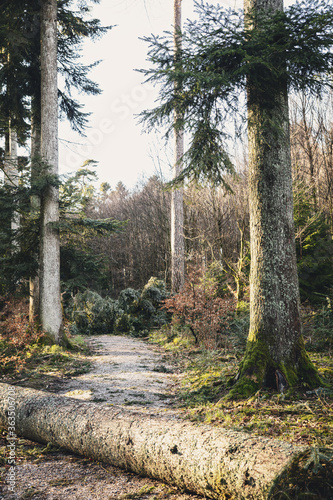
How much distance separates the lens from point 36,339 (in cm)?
827

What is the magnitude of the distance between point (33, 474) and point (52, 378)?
325cm

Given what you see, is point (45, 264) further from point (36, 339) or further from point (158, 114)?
point (158, 114)

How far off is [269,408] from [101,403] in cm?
197

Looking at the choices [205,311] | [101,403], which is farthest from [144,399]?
[205,311]

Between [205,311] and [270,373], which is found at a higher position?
[205,311]

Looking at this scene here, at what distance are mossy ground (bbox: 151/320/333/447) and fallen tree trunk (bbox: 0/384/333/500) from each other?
1.09ft

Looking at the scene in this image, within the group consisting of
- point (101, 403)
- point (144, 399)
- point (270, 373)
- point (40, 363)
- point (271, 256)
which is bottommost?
point (144, 399)

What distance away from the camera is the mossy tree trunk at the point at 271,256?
440cm

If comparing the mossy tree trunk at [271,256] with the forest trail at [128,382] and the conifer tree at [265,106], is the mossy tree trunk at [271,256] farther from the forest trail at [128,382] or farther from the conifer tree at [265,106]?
the forest trail at [128,382]

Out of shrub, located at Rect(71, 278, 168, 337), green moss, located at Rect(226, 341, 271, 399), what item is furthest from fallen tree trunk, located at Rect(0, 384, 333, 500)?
shrub, located at Rect(71, 278, 168, 337)

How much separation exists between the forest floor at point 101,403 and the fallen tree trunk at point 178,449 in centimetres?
11

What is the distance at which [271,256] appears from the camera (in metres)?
4.54

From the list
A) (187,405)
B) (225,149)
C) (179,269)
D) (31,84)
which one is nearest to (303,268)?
(225,149)

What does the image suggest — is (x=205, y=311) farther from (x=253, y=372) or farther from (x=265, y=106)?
(x=265, y=106)
